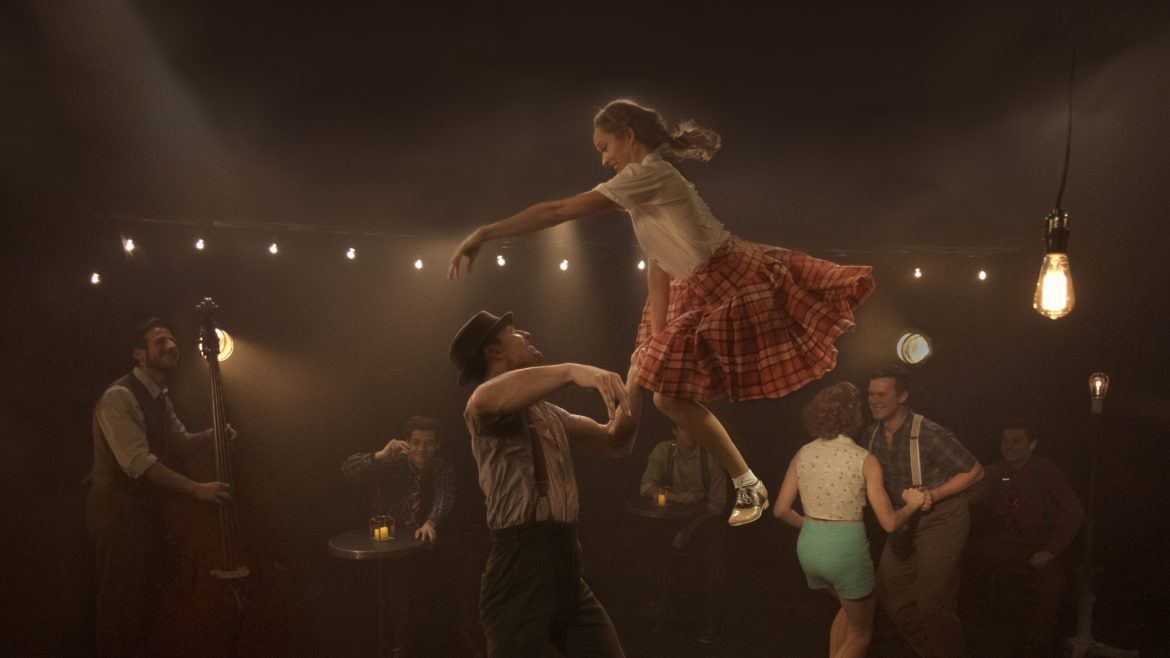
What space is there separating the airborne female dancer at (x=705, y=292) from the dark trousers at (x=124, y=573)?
374cm

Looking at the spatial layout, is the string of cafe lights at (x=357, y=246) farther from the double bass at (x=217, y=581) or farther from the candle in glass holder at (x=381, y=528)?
the candle in glass holder at (x=381, y=528)

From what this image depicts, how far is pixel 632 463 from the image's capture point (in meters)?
7.50

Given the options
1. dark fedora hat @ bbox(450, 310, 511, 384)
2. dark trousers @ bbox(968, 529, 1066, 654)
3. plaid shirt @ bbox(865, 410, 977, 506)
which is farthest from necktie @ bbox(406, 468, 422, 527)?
dark trousers @ bbox(968, 529, 1066, 654)

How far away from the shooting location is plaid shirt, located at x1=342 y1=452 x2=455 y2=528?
19.1ft

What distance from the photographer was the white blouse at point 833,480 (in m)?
4.54

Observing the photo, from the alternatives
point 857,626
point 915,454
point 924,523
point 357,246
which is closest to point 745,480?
point 857,626

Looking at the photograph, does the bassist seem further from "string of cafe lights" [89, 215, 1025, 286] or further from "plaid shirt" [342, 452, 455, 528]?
"plaid shirt" [342, 452, 455, 528]

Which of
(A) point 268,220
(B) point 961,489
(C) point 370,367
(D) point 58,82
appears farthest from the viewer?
(C) point 370,367

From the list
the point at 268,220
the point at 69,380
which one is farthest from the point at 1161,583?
the point at 69,380

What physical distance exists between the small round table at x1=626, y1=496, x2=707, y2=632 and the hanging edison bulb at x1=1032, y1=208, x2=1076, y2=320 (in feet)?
10.8

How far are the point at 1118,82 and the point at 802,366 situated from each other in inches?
165

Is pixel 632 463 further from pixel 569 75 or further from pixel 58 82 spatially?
pixel 58 82

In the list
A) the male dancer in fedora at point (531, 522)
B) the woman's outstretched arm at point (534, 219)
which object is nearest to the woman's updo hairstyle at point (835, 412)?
the male dancer in fedora at point (531, 522)

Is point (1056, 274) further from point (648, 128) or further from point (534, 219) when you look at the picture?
point (534, 219)
